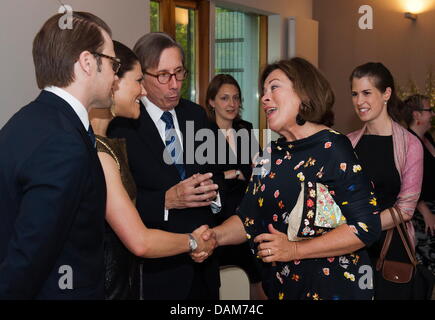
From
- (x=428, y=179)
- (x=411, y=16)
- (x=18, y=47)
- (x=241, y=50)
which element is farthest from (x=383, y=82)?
(x=411, y=16)

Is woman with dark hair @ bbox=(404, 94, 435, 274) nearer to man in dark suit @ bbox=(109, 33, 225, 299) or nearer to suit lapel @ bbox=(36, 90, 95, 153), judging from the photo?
man in dark suit @ bbox=(109, 33, 225, 299)

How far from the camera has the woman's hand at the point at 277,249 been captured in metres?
1.92

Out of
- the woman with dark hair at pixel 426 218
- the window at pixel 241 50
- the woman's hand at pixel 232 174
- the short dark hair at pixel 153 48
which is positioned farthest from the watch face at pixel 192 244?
the window at pixel 241 50

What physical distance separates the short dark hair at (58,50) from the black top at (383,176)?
1.89 metres

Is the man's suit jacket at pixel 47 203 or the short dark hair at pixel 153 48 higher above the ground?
the short dark hair at pixel 153 48

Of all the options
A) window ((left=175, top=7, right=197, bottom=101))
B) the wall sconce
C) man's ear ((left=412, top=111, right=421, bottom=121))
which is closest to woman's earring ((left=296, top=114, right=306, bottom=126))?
man's ear ((left=412, top=111, right=421, bottom=121))

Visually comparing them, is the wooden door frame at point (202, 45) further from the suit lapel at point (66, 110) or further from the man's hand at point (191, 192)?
the suit lapel at point (66, 110)

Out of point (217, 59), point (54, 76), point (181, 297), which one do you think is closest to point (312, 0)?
point (217, 59)

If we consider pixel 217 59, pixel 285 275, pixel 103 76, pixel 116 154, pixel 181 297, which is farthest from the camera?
pixel 217 59

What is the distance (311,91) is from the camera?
206 cm

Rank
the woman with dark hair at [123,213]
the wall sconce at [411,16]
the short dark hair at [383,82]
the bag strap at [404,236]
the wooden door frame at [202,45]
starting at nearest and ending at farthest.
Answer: the woman with dark hair at [123,213] → the bag strap at [404,236] → the short dark hair at [383,82] → the wooden door frame at [202,45] → the wall sconce at [411,16]

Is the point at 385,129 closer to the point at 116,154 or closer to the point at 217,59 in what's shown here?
the point at 116,154
